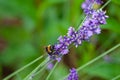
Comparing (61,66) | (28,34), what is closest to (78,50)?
(61,66)

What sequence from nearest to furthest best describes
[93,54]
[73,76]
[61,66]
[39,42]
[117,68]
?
[73,76]
[117,68]
[93,54]
[61,66]
[39,42]

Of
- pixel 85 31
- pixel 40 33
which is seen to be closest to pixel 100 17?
pixel 85 31

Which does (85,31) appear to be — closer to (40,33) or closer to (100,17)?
(100,17)

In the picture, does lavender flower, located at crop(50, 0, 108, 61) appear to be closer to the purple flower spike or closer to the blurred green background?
the purple flower spike

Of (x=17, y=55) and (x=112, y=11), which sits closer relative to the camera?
(x=112, y=11)

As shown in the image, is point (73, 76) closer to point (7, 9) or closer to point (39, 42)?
point (39, 42)

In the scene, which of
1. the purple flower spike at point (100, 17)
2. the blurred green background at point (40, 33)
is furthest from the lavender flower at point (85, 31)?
the blurred green background at point (40, 33)

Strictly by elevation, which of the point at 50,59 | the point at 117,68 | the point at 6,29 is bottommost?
the point at 117,68

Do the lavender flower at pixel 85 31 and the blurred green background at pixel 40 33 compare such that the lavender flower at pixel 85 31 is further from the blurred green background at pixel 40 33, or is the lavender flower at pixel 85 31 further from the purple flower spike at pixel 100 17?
the blurred green background at pixel 40 33
